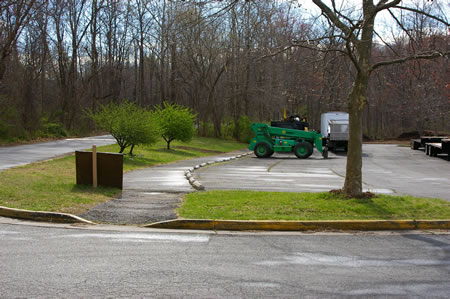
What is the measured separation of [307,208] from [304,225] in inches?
48.0

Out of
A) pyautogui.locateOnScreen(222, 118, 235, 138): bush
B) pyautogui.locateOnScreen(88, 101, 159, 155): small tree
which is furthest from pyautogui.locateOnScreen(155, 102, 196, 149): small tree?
pyautogui.locateOnScreen(222, 118, 235, 138): bush

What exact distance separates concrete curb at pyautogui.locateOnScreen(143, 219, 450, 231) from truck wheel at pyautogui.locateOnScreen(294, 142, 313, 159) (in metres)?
21.3

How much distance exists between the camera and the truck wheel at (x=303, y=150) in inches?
1195

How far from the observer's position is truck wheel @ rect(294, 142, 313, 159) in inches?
1195

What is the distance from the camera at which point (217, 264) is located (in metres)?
6.29

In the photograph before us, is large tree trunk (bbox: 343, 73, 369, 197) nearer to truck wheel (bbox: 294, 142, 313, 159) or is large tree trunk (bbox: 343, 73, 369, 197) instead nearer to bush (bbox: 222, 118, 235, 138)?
truck wheel (bbox: 294, 142, 313, 159)

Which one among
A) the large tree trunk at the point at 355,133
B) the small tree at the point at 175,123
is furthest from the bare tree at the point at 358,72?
the small tree at the point at 175,123

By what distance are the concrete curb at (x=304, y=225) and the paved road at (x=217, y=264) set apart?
417mm

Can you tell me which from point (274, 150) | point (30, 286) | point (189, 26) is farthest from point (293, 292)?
point (274, 150)

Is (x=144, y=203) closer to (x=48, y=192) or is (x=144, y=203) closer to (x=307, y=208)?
(x=48, y=192)

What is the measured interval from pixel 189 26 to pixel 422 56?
16.2 feet

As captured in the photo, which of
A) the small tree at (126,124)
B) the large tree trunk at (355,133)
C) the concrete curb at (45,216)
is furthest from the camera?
the small tree at (126,124)

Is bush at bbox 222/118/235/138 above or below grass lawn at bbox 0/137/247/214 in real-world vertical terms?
above

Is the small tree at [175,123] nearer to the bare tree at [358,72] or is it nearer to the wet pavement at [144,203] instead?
the wet pavement at [144,203]
